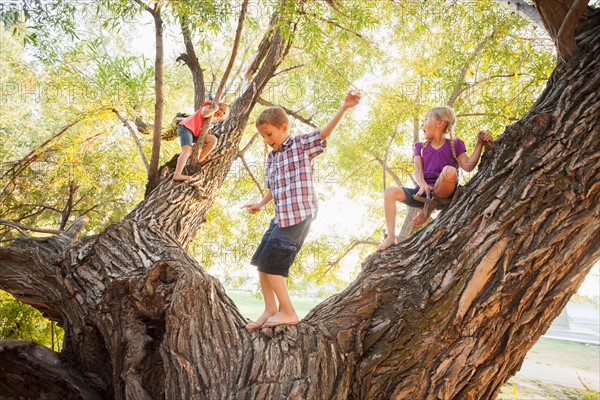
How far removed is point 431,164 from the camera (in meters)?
2.82

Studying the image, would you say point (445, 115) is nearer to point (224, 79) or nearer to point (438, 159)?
point (438, 159)

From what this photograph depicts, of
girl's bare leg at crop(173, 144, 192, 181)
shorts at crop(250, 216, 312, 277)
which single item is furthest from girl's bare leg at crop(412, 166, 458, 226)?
girl's bare leg at crop(173, 144, 192, 181)

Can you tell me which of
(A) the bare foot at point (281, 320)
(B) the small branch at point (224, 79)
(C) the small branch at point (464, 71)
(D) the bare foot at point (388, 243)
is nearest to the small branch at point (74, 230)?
(B) the small branch at point (224, 79)

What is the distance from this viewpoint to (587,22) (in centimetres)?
239

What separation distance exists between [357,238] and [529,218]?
652cm

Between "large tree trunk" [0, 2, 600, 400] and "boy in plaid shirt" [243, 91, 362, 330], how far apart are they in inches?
7.2

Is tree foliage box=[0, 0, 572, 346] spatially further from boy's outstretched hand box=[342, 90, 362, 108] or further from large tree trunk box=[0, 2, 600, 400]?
large tree trunk box=[0, 2, 600, 400]

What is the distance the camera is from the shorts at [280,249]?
2.42 m

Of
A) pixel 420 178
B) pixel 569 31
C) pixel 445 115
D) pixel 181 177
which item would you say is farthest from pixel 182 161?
pixel 569 31

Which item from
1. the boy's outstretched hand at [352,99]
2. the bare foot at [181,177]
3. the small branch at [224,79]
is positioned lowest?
the boy's outstretched hand at [352,99]

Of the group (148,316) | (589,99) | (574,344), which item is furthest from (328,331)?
(574,344)

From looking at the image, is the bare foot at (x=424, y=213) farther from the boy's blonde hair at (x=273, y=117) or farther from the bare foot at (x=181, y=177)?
the bare foot at (x=181, y=177)

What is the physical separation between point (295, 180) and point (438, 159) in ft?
2.99

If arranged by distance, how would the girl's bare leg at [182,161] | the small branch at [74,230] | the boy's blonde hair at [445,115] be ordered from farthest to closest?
the girl's bare leg at [182,161] → the small branch at [74,230] → the boy's blonde hair at [445,115]
